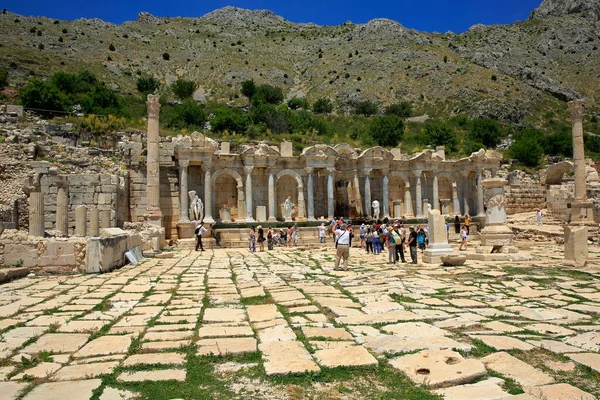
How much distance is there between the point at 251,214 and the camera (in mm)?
27375

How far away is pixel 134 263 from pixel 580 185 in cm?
2686

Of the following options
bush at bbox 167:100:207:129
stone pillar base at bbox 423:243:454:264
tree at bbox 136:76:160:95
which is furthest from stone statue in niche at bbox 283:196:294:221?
tree at bbox 136:76:160:95

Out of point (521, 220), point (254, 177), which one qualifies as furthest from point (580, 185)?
point (254, 177)

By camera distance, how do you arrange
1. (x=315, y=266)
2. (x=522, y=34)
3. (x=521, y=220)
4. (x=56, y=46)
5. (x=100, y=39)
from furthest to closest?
(x=522, y=34) → (x=100, y=39) → (x=56, y=46) → (x=521, y=220) → (x=315, y=266)

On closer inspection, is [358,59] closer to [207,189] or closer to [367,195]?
[367,195]

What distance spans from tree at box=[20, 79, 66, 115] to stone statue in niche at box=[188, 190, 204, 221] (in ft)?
91.3

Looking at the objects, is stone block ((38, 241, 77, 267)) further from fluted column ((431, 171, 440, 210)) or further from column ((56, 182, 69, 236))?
fluted column ((431, 171, 440, 210))

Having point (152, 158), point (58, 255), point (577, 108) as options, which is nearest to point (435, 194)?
point (577, 108)

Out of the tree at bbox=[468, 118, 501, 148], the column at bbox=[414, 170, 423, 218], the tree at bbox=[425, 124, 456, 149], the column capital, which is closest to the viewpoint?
the column capital

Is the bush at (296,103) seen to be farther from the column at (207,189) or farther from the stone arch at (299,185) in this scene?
the column at (207,189)

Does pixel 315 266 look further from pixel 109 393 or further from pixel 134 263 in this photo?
pixel 109 393

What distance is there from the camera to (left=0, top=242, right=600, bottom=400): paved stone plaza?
3.90m

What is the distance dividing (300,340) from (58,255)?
9012 millimetres

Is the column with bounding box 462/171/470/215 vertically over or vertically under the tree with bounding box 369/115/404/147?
under
